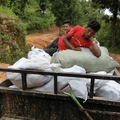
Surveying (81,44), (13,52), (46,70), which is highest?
(81,44)

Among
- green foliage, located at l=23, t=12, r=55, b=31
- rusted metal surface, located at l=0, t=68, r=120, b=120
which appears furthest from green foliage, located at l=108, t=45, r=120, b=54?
green foliage, located at l=23, t=12, r=55, b=31

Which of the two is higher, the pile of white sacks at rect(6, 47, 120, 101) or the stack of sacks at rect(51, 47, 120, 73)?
the stack of sacks at rect(51, 47, 120, 73)

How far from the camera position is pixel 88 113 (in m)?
1.49

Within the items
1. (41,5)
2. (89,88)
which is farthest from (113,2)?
(41,5)

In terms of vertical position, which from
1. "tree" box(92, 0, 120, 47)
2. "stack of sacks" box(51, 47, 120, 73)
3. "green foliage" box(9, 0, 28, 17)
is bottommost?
"stack of sacks" box(51, 47, 120, 73)

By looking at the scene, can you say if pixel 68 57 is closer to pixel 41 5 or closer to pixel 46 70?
pixel 46 70

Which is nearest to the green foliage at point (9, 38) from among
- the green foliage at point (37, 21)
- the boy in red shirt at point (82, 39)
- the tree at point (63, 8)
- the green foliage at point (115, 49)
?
the boy in red shirt at point (82, 39)

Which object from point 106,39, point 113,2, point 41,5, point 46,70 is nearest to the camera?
point 46,70

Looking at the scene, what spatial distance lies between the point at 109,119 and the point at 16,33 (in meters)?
6.28

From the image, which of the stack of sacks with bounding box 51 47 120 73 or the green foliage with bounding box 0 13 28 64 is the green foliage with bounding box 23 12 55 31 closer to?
the green foliage with bounding box 0 13 28 64

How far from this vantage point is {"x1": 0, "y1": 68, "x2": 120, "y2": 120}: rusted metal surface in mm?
1453

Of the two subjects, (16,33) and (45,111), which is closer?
(45,111)

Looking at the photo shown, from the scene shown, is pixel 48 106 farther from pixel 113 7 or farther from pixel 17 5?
pixel 17 5

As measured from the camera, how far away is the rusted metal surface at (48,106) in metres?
1.45
